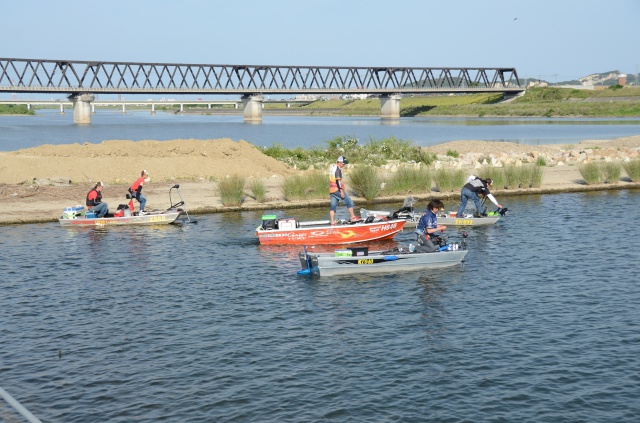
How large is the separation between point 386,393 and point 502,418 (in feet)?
6.81

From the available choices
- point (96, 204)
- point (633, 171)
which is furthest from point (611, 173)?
point (96, 204)

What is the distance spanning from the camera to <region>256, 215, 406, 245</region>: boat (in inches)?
1012

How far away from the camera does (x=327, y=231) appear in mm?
25609

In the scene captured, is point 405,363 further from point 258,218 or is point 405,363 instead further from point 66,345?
point 258,218

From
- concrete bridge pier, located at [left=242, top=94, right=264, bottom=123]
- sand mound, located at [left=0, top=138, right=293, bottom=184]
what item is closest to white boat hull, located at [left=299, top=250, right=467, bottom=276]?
sand mound, located at [left=0, top=138, right=293, bottom=184]

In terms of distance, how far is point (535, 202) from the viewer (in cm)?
3628

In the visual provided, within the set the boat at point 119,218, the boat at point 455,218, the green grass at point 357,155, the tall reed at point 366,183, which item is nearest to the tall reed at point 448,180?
the tall reed at point 366,183

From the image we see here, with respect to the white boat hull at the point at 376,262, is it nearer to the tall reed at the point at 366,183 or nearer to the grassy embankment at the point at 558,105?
the tall reed at the point at 366,183

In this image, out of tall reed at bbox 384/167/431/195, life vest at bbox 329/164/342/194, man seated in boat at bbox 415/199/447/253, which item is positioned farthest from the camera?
tall reed at bbox 384/167/431/195

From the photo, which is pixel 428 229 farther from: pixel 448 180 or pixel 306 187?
pixel 448 180

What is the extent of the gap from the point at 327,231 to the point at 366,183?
Result: 10920 mm

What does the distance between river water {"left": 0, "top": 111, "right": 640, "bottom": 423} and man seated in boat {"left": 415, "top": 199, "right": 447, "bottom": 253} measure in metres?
1.00

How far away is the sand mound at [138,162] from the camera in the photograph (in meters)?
41.8

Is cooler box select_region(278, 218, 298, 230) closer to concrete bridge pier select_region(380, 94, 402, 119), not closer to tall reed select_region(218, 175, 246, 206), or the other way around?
tall reed select_region(218, 175, 246, 206)
